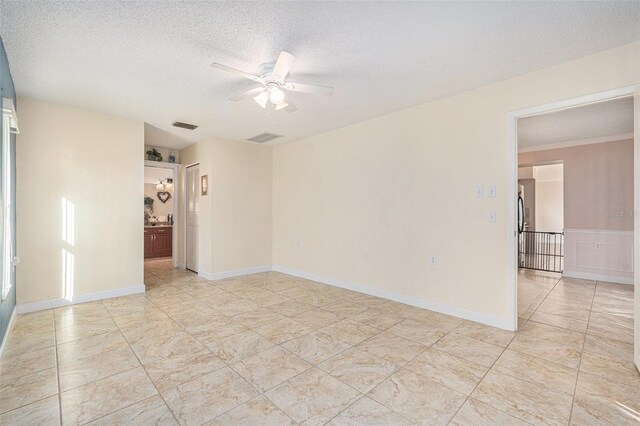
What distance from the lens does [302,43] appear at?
7.51 ft

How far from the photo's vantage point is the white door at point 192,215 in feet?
18.6

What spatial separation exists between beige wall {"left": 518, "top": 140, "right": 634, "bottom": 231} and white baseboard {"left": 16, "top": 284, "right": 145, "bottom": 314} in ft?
25.5

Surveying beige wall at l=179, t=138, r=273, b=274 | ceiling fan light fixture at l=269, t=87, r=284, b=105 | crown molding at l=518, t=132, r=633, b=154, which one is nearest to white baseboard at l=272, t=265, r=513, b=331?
beige wall at l=179, t=138, r=273, b=274

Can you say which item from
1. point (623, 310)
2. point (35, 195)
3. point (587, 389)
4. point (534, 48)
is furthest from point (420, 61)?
point (35, 195)

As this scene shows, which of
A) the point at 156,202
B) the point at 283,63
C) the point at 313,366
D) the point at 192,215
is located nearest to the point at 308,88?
the point at 283,63

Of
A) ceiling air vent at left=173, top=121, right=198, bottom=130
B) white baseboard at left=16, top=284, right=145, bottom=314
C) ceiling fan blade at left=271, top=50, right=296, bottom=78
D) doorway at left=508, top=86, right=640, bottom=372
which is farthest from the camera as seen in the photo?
ceiling air vent at left=173, top=121, right=198, bottom=130

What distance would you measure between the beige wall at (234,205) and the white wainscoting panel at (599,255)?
19.2 feet

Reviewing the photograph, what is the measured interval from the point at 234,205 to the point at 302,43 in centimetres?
367

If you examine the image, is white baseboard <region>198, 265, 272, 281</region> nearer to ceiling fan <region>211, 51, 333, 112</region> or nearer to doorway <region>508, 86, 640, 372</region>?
ceiling fan <region>211, 51, 333, 112</region>

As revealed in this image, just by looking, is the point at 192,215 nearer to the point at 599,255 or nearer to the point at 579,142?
the point at 579,142

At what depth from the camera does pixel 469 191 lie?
3.25 meters

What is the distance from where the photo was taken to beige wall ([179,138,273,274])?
5168 millimetres

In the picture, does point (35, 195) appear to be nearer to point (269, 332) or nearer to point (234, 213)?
point (234, 213)

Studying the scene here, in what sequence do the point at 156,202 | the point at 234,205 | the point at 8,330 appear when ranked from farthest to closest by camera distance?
the point at 156,202
the point at 234,205
the point at 8,330
